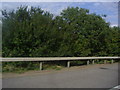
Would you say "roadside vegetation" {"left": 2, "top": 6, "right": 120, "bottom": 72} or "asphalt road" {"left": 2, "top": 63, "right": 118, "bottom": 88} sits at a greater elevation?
"roadside vegetation" {"left": 2, "top": 6, "right": 120, "bottom": 72}

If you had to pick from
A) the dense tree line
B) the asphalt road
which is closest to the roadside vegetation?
the dense tree line

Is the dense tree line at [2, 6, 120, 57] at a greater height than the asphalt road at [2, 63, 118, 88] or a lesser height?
greater

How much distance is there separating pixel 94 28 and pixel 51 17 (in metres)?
7.12

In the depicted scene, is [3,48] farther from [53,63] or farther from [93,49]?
[93,49]

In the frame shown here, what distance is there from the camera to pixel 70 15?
2130 cm

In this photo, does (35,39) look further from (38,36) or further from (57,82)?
(57,82)

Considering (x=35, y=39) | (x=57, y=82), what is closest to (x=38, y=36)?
(x=35, y=39)

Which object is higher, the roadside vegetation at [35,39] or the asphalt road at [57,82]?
the roadside vegetation at [35,39]

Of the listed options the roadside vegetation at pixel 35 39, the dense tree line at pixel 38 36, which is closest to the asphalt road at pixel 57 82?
the roadside vegetation at pixel 35 39

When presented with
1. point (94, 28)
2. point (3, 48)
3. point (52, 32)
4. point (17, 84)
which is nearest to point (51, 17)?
point (52, 32)

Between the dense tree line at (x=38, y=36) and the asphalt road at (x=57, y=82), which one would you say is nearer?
the asphalt road at (x=57, y=82)

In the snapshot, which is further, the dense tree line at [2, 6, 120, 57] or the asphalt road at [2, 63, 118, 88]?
the dense tree line at [2, 6, 120, 57]

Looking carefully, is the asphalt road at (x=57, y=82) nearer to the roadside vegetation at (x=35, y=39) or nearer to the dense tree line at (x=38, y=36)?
the roadside vegetation at (x=35, y=39)

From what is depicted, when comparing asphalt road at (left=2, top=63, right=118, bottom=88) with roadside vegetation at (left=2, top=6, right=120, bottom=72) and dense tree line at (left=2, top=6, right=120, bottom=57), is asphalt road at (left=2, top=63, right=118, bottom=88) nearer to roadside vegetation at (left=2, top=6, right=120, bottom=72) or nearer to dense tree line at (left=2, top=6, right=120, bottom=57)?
roadside vegetation at (left=2, top=6, right=120, bottom=72)
